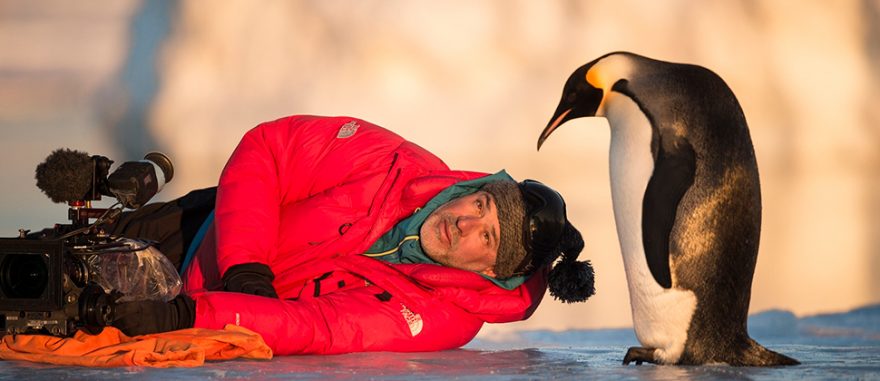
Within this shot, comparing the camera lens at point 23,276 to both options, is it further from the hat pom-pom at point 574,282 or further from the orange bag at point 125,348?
the hat pom-pom at point 574,282

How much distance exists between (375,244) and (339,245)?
0.35 ft

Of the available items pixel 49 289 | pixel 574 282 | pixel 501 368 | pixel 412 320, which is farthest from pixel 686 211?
pixel 49 289

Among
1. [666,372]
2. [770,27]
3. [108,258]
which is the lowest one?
[666,372]

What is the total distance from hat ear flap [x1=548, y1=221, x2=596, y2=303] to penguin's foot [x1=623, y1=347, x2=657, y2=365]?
406 millimetres

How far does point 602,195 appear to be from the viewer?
186 inches

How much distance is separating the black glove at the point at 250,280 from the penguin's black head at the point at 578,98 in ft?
2.26

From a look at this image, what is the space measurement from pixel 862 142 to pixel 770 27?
0.82m

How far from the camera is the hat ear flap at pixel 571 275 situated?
8.92ft

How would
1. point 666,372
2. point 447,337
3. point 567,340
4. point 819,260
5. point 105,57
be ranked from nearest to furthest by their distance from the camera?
point 666,372 → point 447,337 → point 567,340 → point 819,260 → point 105,57

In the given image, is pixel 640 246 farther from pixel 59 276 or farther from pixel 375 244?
pixel 59 276

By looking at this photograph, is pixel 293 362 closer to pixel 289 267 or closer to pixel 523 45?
pixel 289 267

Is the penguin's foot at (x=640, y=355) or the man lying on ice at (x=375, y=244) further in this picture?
the man lying on ice at (x=375, y=244)

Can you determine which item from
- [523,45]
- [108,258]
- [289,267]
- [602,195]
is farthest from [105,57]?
[108,258]

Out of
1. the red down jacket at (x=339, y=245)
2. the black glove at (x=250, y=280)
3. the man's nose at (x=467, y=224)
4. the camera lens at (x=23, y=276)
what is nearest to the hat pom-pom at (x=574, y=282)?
the red down jacket at (x=339, y=245)
